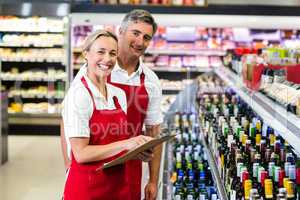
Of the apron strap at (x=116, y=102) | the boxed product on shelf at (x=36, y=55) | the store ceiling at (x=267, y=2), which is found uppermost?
the store ceiling at (x=267, y=2)

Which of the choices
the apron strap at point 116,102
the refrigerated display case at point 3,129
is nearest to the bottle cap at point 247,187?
the apron strap at point 116,102

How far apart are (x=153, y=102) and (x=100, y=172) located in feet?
2.43

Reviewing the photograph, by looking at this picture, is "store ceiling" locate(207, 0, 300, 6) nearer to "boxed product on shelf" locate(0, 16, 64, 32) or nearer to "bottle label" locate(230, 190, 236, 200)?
"boxed product on shelf" locate(0, 16, 64, 32)

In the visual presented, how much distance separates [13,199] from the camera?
6016 millimetres

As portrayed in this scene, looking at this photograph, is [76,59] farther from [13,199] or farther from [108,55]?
[108,55]

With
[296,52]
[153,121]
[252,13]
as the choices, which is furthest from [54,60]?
[153,121]

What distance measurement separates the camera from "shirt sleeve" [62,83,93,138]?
268 cm

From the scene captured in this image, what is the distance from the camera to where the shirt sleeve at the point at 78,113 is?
8.80 feet

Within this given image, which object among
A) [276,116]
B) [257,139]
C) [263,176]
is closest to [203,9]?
[257,139]

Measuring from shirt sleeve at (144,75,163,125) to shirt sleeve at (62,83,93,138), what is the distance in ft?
2.31

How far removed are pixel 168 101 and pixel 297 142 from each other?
19.7 ft

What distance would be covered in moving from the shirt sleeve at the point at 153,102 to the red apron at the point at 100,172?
49cm

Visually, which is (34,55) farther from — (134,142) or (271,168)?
(134,142)

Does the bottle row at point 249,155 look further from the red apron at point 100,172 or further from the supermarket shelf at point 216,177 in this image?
the red apron at point 100,172
